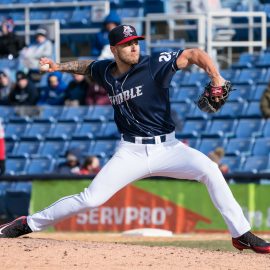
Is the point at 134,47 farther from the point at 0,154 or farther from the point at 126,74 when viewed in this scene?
the point at 0,154

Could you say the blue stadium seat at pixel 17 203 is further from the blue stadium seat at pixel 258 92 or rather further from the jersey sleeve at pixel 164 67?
the jersey sleeve at pixel 164 67

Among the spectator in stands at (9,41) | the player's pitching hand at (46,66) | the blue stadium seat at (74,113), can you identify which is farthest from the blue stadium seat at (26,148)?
the player's pitching hand at (46,66)

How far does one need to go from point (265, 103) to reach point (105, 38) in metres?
→ 3.56

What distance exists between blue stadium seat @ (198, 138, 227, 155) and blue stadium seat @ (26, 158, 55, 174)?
2.53 m

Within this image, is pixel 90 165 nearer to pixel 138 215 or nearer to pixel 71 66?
pixel 138 215

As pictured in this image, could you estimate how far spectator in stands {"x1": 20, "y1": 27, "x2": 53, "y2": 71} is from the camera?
58.0 ft

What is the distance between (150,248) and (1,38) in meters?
11.0

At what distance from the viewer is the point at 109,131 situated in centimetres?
1633

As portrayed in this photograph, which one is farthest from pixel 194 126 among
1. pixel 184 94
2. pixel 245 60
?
pixel 245 60

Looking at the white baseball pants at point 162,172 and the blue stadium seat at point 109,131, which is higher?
the white baseball pants at point 162,172

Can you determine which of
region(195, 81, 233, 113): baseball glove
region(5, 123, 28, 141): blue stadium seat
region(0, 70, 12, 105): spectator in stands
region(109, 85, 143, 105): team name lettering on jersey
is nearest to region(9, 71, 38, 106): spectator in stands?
region(0, 70, 12, 105): spectator in stands

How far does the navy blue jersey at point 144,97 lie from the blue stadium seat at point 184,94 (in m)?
8.27

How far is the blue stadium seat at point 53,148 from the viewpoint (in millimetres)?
16469

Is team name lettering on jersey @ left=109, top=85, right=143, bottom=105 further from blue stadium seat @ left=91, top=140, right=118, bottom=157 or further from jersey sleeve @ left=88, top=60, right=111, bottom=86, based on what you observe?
blue stadium seat @ left=91, top=140, right=118, bottom=157
